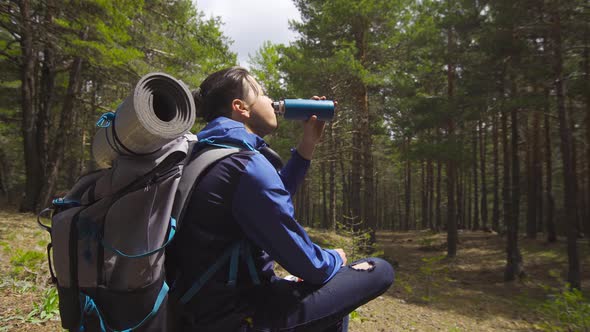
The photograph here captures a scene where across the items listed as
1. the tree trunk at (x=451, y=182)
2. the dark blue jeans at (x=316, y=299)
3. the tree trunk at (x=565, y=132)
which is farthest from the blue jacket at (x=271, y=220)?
the tree trunk at (x=451, y=182)

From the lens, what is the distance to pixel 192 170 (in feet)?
4.70

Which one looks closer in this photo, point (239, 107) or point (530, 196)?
point (239, 107)

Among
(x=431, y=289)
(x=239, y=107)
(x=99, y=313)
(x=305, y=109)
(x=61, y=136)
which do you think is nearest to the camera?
(x=99, y=313)

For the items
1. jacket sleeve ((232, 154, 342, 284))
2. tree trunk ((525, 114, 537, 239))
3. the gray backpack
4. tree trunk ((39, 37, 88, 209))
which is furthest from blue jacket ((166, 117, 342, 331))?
tree trunk ((525, 114, 537, 239))

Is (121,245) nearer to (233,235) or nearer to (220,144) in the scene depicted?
(233,235)

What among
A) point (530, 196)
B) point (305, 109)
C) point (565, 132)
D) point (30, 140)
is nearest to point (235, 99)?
point (305, 109)

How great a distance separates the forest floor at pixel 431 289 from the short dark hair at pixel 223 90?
280 centimetres

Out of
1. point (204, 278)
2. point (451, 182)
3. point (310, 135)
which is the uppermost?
point (310, 135)

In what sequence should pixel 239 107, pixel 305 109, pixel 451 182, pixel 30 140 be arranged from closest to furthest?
1. pixel 239 107
2. pixel 305 109
3. pixel 30 140
4. pixel 451 182

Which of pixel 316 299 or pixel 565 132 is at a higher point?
pixel 565 132

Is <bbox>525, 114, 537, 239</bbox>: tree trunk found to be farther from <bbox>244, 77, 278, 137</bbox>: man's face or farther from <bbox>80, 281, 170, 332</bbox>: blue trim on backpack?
→ <bbox>80, 281, 170, 332</bbox>: blue trim on backpack

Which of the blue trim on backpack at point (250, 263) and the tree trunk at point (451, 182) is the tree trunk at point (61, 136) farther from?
the tree trunk at point (451, 182)

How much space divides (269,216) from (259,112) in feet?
2.46

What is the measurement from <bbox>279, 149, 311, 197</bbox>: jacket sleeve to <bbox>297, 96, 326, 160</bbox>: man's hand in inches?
1.6
